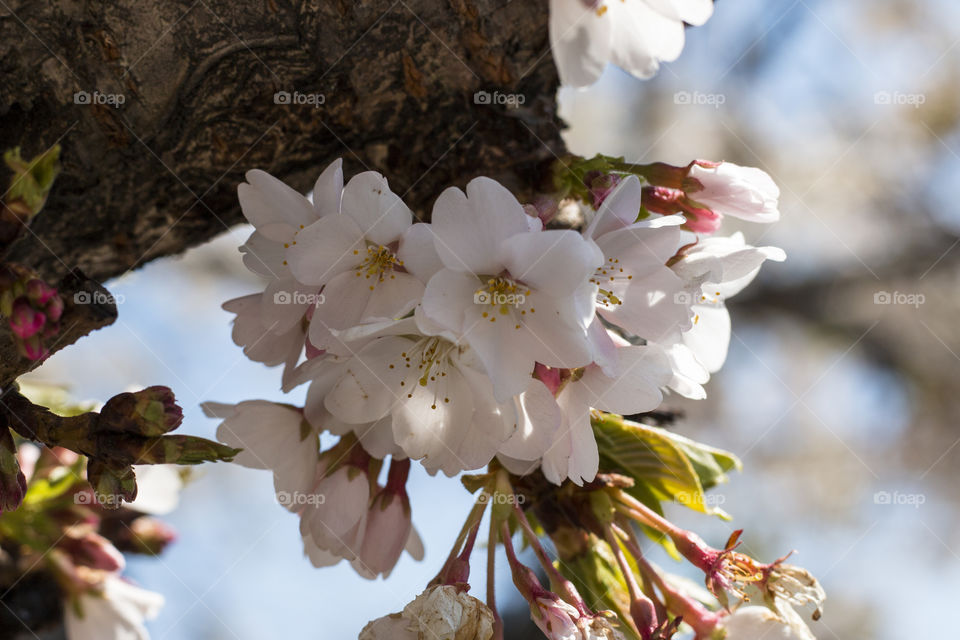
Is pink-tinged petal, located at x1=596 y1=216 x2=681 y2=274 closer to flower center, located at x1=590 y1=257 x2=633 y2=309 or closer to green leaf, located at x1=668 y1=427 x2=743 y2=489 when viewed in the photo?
flower center, located at x1=590 y1=257 x2=633 y2=309

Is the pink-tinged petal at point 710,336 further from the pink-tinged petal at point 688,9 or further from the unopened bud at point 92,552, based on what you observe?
the unopened bud at point 92,552

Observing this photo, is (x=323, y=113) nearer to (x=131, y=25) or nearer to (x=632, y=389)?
(x=131, y=25)

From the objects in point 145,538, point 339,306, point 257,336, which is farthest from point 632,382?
point 145,538

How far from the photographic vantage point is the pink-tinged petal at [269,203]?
38.6 inches

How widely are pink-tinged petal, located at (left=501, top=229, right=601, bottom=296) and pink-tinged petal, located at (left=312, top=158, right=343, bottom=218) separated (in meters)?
0.23

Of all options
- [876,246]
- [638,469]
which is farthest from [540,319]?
[876,246]

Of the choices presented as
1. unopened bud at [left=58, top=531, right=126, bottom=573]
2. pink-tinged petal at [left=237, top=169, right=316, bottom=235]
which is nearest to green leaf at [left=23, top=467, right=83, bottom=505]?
unopened bud at [left=58, top=531, right=126, bottom=573]

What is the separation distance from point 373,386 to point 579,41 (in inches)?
19.1

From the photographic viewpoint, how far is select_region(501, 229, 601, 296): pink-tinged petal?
31.6 inches

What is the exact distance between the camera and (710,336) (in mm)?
1114

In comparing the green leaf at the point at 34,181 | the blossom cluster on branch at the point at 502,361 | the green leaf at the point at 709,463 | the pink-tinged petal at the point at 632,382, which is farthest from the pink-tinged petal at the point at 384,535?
the green leaf at the point at 34,181

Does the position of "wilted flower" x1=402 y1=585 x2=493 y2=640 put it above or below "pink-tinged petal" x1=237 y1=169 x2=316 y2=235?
below

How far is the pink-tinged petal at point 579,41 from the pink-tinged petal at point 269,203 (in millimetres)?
375

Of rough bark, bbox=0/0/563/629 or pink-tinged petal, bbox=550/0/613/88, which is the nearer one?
pink-tinged petal, bbox=550/0/613/88
